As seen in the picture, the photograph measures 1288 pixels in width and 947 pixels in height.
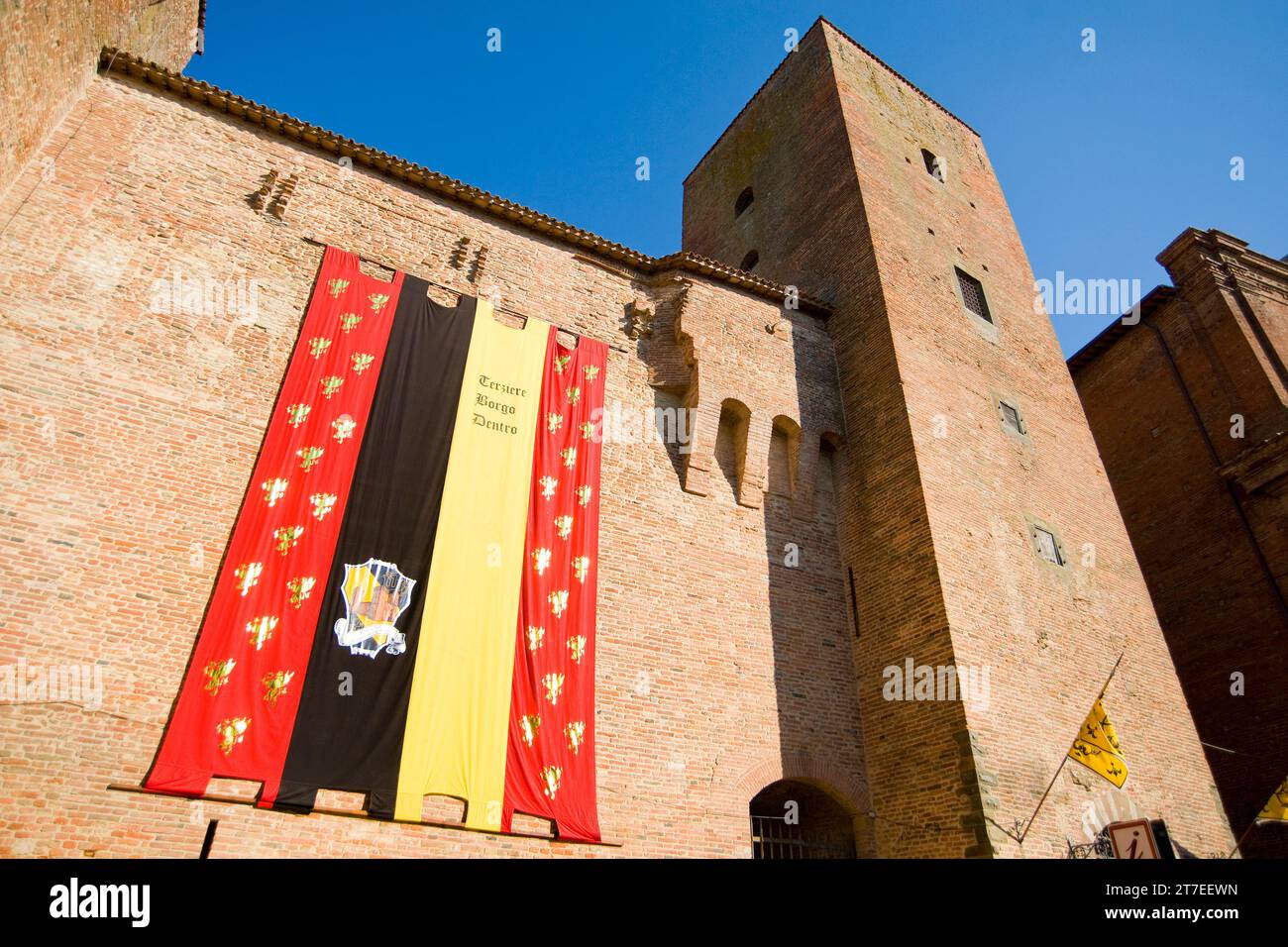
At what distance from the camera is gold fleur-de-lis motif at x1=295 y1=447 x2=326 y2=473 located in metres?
8.16

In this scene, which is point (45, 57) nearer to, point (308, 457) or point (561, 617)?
point (308, 457)

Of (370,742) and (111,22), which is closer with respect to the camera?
(370,742)

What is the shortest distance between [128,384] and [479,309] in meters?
4.19

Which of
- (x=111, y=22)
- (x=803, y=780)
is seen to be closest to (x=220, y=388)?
(x=111, y=22)

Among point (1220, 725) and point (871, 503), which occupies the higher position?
point (871, 503)

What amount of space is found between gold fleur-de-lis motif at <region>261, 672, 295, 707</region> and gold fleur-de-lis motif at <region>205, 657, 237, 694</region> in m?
0.30

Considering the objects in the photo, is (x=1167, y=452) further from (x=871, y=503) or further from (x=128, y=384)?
(x=128, y=384)

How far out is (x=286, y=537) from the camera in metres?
7.68

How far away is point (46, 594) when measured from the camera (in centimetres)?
651

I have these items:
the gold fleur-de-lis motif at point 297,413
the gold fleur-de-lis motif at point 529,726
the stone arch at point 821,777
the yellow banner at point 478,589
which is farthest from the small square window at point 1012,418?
the gold fleur-de-lis motif at point 297,413

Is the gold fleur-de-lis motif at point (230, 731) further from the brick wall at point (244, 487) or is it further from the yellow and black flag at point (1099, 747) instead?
the yellow and black flag at point (1099, 747)
